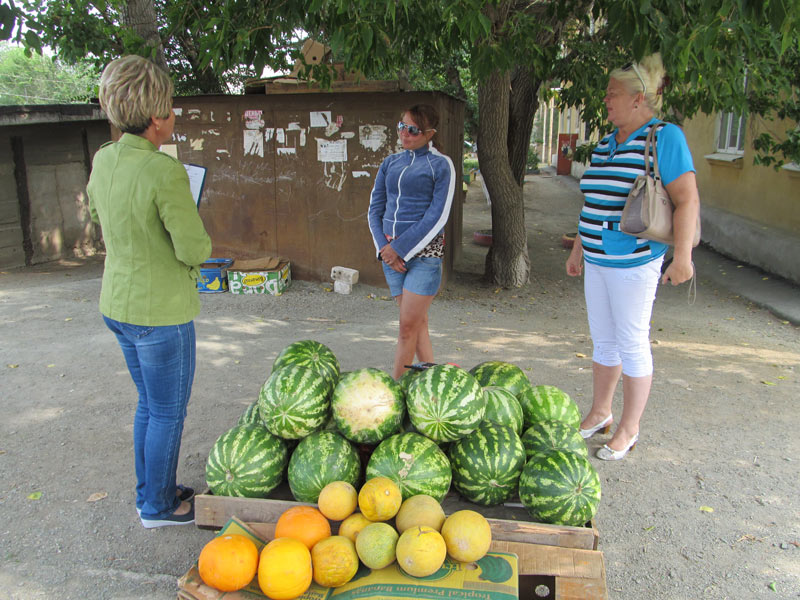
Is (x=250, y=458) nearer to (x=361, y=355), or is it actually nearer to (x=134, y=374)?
(x=134, y=374)

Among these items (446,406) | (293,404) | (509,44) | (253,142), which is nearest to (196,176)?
(293,404)

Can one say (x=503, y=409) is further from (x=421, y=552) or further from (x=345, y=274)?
(x=345, y=274)

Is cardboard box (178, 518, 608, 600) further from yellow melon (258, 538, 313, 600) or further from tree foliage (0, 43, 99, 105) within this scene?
tree foliage (0, 43, 99, 105)

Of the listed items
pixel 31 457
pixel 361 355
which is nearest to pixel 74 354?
pixel 31 457

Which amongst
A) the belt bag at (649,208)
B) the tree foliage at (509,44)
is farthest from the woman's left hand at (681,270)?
the tree foliage at (509,44)

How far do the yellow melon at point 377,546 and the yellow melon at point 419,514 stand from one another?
7 centimetres

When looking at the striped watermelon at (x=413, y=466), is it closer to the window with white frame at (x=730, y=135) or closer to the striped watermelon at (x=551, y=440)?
the striped watermelon at (x=551, y=440)

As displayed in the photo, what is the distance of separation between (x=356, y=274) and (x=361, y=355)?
7.52 feet

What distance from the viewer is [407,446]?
2.55 meters

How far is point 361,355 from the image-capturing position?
5.76 meters

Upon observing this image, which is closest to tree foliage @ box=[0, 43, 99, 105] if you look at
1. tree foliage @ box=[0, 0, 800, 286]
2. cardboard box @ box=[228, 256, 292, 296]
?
tree foliage @ box=[0, 0, 800, 286]

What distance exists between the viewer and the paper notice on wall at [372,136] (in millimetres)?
7469

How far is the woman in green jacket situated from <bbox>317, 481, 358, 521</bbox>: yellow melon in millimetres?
924

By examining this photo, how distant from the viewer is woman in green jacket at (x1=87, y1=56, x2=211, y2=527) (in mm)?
2531
